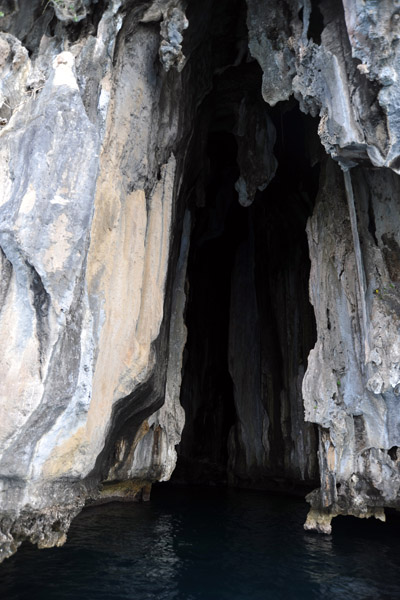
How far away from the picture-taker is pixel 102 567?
6.59m

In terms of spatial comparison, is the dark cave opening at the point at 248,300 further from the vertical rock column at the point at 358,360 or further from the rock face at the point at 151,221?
the vertical rock column at the point at 358,360

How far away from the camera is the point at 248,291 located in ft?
55.3

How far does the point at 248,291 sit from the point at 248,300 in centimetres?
32

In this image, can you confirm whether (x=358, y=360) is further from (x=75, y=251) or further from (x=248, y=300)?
(x=248, y=300)

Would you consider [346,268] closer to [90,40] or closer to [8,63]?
[90,40]

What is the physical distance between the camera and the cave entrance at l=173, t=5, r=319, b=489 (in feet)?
37.5

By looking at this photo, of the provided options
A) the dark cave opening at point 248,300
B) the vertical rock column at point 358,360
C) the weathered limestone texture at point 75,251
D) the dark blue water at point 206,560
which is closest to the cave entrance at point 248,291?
the dark cave opening at point 248,300

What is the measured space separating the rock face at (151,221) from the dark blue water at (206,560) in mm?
701

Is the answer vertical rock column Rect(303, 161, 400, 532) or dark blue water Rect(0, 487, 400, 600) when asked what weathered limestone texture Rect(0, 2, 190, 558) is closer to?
dark blue water Rect(0, 487, 400, 600)

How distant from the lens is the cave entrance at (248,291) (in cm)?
1144

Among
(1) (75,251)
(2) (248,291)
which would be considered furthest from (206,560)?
(2) (248,291)

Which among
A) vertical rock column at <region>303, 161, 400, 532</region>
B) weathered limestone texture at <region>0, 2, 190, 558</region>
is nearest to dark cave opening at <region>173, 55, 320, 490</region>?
vertical rock column at <region>303, 161, 400, 532</region>

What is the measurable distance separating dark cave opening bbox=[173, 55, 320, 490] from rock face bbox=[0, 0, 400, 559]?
169 mm

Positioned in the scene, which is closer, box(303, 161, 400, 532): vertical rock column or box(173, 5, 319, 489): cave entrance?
box(303, 161, 400, 532): vertical rock column
